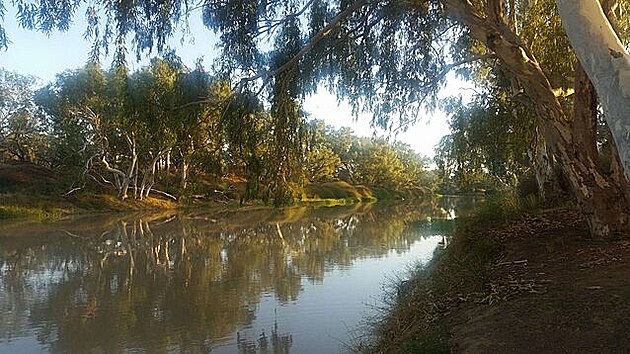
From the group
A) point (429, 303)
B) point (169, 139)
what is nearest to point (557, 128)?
point (429, 303)

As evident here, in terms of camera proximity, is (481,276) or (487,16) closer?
(481,276)

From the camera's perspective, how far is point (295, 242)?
1481 cm

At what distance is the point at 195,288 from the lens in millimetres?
8867

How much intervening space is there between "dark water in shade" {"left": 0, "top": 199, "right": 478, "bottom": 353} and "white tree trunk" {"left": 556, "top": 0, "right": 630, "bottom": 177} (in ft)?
12.6

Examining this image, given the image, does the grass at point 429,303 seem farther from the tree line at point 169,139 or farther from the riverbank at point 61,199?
the riverbank at point 61,199

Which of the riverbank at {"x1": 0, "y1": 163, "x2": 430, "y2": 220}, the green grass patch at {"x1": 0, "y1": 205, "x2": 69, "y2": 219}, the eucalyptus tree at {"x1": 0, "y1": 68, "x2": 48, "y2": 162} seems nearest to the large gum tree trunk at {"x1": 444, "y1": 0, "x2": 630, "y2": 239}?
the riverbank at {"x1": 0, "y1": 163, "x2": 430, "y2": 220}

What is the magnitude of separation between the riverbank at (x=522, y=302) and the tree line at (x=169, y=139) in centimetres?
265

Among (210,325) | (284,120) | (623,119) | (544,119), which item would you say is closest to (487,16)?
(544,119)

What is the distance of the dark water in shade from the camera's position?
6234mm

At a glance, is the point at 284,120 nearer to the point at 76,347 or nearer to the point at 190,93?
the point at 190,93

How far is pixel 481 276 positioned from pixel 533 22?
556cm

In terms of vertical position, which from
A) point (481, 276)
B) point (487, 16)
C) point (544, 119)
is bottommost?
point (481, 276)

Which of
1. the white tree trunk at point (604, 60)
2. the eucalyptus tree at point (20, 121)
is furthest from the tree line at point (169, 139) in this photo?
the white tree trunk at point (604, 60)

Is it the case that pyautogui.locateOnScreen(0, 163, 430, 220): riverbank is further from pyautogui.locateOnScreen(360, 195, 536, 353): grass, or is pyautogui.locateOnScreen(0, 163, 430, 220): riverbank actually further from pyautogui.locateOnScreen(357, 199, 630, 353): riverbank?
pyautogui.locateOnScreen(357, 199, 630, 353): riverbank
